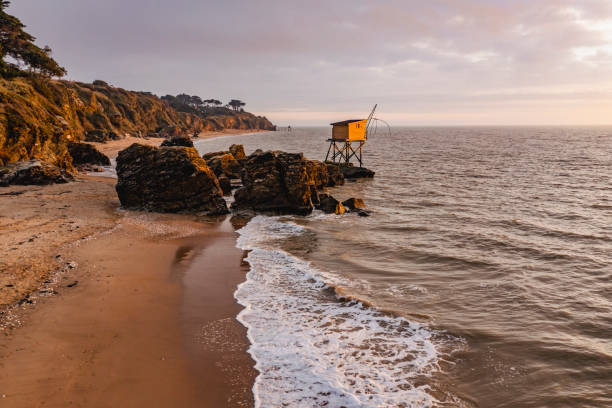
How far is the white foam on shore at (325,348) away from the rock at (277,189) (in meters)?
8.91

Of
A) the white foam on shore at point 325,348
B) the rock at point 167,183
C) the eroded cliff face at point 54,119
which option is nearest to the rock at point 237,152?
the eroded cliff face at point 54,119

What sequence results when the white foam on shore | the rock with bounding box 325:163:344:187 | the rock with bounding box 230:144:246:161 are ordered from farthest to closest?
→ 1. the rock with bounding box 230:144:246:161
2. the rock with bounding box 325:163:344:187
3. the white foam on shore

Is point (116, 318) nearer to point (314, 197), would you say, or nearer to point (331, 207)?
point (331, 207)

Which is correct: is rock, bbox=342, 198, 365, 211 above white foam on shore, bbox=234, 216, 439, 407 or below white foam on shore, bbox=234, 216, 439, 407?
above

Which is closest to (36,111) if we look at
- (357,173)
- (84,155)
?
(84,155)

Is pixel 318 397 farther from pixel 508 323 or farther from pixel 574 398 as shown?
pixel 508 323

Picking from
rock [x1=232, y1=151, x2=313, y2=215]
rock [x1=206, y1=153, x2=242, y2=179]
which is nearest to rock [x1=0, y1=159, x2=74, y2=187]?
rock [x1=232, y1=151, x2=313, y2=215]

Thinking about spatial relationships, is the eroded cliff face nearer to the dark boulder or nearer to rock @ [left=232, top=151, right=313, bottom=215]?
the dark boulder

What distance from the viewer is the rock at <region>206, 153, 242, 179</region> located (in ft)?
100

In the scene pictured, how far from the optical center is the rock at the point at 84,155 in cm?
3241

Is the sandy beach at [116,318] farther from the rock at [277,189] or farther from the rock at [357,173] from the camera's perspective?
the rock at [357,173]

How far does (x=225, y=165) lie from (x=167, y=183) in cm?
1414

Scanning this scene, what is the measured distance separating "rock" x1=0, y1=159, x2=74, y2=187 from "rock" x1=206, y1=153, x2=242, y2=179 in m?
11.7

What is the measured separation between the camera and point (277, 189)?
62.3 feet
